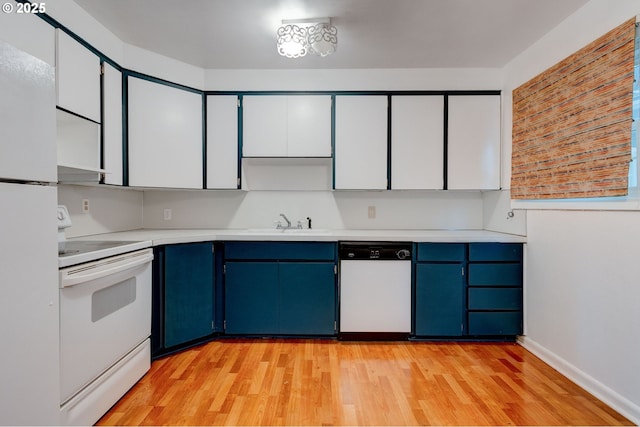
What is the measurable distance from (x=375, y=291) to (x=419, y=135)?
1.44 meters

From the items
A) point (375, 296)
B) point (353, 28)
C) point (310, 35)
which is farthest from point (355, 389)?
point (353, 28)

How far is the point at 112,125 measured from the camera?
2348 mm

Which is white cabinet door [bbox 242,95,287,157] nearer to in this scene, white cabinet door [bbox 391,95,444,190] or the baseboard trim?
white cabinet door [bbox 391,95,444,190]

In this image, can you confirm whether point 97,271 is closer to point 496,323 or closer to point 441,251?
point 441,251

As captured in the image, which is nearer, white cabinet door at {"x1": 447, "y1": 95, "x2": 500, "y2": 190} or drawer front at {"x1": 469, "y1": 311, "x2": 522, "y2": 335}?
drawer front at {"x1": 469, "y1": 311, "x2": 522, "y2": 335}

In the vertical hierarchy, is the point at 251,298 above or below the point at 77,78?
below

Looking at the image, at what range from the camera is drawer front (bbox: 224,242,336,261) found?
2631 millimetres

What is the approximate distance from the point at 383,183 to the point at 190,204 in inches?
74.0

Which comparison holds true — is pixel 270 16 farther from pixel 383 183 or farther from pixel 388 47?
pixel 383 183

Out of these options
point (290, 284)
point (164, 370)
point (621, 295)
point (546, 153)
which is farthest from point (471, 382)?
point (164, 370)

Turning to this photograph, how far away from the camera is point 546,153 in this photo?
2264 millimetres

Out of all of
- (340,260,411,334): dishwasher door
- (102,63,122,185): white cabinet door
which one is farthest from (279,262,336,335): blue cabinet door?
(102,63,122,185): white cabinet door

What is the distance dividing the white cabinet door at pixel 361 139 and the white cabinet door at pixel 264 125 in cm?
50

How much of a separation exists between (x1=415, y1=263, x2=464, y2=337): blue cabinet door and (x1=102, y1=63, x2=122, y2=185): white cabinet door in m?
2.45
